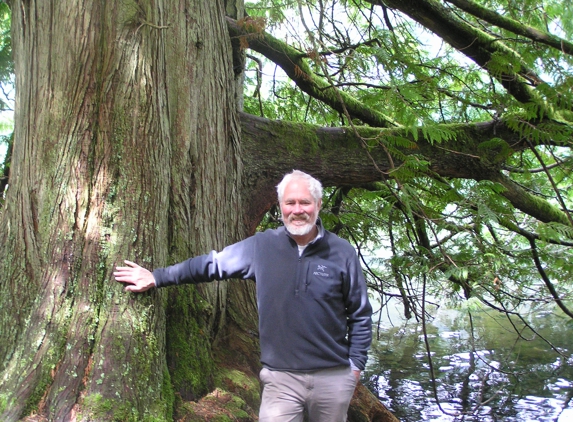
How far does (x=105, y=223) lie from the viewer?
110 inches

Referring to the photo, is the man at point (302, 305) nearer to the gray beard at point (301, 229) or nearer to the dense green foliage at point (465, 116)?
the gray beard at point (301, 229)

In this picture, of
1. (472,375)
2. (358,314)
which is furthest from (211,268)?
(472,375)

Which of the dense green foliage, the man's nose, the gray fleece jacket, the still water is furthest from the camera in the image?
the still water

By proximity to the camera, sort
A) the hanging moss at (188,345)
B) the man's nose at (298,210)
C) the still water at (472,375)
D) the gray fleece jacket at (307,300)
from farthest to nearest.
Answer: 1. the still water at (472,375)
2. the hanging moss at (188,345)
3. the man's nose at (298,210)
4. the gray fleece jacket at (307,300)

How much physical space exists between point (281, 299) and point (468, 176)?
3.38m

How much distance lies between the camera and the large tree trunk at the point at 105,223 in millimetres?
2641

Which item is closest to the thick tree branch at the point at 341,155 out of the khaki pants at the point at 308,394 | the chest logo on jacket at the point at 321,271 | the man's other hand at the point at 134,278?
the chest logo on jacket at the point at 321,271

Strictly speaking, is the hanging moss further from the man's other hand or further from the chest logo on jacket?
the chest logo on jacket

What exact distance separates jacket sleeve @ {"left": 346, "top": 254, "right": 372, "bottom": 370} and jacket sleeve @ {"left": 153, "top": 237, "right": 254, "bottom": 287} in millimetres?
523

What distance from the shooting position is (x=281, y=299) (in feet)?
8.55

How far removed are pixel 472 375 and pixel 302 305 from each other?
6151 mm

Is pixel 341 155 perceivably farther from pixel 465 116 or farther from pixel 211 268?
pixel 211 268

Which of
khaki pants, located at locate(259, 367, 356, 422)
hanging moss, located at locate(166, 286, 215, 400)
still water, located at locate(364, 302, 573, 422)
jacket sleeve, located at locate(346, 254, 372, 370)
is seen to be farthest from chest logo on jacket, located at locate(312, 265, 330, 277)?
still water, located at locate(364, 302, 573, 422)

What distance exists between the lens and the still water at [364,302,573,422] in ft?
20.7
